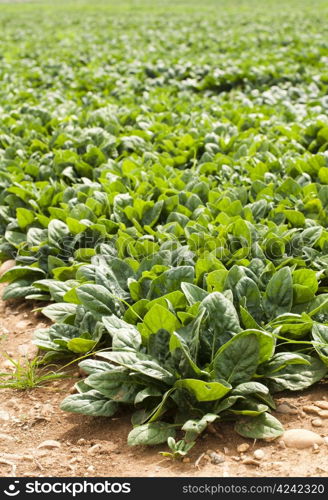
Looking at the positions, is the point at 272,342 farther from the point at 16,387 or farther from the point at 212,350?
the point at 16,387

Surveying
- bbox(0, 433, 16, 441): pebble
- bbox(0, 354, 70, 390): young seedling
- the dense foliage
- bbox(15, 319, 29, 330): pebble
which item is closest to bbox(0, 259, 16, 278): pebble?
the dense foliage

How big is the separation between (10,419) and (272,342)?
1458mm

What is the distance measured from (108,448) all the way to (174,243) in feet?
5.41

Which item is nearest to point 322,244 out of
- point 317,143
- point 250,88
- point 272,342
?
point 272,342

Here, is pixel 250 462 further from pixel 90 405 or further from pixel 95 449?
pixel 90 405

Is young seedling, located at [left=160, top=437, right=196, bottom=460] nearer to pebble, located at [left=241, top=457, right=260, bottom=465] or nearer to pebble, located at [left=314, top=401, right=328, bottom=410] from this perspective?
pebble, located at [left=241, top=457, right=260, bottom=465]

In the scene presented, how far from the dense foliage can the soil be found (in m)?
0.09

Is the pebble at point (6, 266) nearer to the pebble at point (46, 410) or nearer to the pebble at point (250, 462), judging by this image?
the pebble at point (46, 410)

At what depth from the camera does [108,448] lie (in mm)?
3080

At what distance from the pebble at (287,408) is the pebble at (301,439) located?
183 mm

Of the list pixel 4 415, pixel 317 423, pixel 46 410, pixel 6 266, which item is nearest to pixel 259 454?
pixel 317 423

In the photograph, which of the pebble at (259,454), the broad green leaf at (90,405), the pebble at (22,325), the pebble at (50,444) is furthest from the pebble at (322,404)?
the pebble at (22,325)

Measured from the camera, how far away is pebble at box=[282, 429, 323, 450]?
9.74 ft

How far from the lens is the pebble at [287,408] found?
3.23 meters
